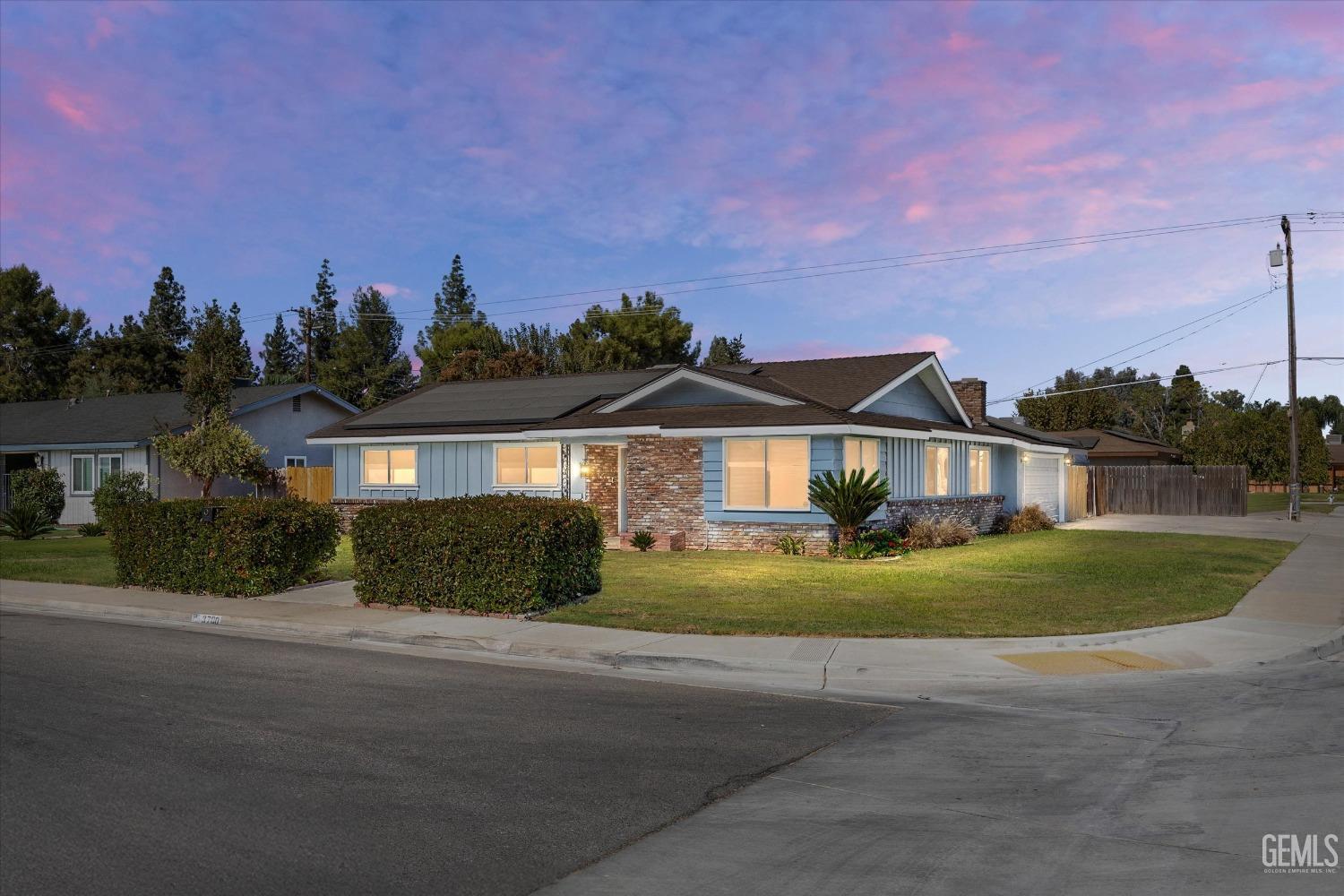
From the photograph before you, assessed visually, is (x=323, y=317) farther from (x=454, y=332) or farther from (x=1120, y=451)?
(x=1120, y=451)

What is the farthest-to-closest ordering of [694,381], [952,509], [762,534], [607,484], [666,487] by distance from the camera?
1. [952,509]
2. [607,484]
3. [694,381]
4. [666,487]
5. [762,534]

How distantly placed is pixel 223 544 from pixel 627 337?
44591 millimetres

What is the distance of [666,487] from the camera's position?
79.7 ft

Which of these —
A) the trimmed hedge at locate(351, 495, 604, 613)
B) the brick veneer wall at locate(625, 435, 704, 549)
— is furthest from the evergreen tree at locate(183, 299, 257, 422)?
the trimmed hedge at locate(351, 495, 604, 613)

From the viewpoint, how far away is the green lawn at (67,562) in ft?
59.8

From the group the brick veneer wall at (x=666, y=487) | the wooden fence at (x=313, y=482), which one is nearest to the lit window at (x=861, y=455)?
the brick veneer wall at (x=666, y=487)

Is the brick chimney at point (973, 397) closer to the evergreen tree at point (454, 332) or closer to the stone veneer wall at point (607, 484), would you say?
the stone veneer wall at point (607, 484)

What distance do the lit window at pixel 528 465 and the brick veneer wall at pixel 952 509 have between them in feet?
29.4

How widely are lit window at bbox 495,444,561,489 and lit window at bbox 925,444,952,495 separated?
10015mm

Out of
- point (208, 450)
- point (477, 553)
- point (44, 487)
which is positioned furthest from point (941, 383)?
point (44, 487)

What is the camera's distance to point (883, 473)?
954 inches

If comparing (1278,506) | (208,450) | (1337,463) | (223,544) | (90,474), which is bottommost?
(1278,506)

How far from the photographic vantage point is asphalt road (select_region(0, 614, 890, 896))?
5.16 metres

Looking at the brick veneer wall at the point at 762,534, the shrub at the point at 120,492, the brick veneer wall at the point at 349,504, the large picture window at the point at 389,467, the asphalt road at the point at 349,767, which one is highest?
the large picture window at the point at 389,467
